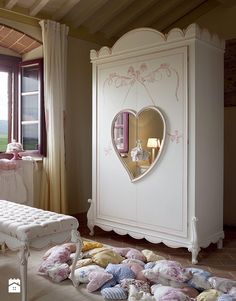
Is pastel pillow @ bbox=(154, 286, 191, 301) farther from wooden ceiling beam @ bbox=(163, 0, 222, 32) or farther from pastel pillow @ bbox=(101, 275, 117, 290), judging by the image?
wooden ceiling beam @ bbox=(163, 0, 222, 32)

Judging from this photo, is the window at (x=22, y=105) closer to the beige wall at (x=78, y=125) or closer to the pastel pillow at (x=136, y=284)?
the beige wall at (x=78, y=125)

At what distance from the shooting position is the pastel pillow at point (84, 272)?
2.79 m

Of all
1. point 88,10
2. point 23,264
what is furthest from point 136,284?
point 88,10

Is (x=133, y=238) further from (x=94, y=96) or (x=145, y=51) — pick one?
(x=145, y=51)

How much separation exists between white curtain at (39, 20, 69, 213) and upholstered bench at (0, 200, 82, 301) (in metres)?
1.61

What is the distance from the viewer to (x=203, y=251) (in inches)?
146

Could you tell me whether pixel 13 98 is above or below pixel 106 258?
above

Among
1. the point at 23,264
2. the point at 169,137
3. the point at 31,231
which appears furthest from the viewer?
the point at 169,137

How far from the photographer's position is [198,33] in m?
3.36

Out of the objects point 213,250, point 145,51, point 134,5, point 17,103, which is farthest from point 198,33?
point 17,103

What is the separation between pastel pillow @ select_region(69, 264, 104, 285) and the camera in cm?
279

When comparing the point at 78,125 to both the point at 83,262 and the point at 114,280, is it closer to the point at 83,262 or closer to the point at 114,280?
the point at 83,262

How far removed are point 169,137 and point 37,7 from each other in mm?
2330

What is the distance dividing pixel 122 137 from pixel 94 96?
0.69 metres
